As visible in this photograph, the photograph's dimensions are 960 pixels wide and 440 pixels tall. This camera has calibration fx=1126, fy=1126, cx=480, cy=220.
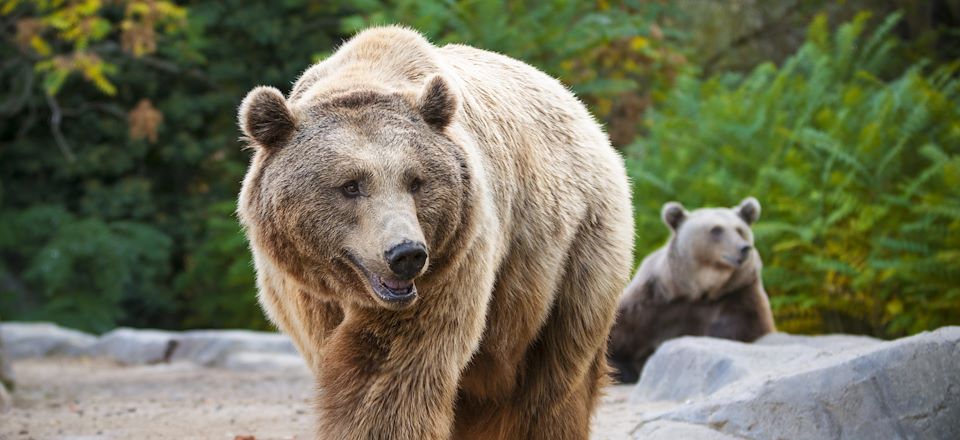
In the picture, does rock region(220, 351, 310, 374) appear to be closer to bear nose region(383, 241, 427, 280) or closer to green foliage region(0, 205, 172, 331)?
green foliage region(0, 205, 172, 331)

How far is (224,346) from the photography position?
11266 mm

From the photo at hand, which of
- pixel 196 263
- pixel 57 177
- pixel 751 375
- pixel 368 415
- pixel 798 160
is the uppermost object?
pixel 368 415

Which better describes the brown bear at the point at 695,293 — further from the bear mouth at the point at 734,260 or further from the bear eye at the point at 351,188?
the bear eye at the point at 351,188

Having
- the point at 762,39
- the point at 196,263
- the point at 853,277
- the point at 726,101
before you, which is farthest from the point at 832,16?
the point at 196,263

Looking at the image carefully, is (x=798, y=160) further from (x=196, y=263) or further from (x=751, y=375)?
(x=196, y=263)

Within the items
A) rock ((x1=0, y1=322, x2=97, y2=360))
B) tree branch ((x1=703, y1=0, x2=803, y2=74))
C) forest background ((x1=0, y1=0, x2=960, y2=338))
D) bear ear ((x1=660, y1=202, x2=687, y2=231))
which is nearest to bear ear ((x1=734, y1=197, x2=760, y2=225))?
bear ear ((x1=660, y1=202, x2=687, y2=231))

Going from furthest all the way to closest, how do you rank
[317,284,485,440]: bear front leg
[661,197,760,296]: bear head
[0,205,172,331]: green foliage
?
[0,205,172,331]: green foliage < [661,197,760,296]: bear head < [317,284,485,440]: bear front leg

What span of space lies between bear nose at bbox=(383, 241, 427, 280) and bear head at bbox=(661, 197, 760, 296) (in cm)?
477

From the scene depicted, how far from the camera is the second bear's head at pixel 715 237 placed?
789cm

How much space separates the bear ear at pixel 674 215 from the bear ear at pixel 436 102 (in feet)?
15.4

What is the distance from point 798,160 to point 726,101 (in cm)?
172

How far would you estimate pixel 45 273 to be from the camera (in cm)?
1373

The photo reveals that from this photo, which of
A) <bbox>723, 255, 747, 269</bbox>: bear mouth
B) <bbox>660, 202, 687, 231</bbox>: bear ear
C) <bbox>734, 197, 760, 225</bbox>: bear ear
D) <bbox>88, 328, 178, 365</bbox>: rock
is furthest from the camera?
<bbox>88, 328, 178, 365</bbox>: rock

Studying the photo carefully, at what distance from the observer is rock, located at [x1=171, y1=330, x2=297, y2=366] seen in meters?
11.2
